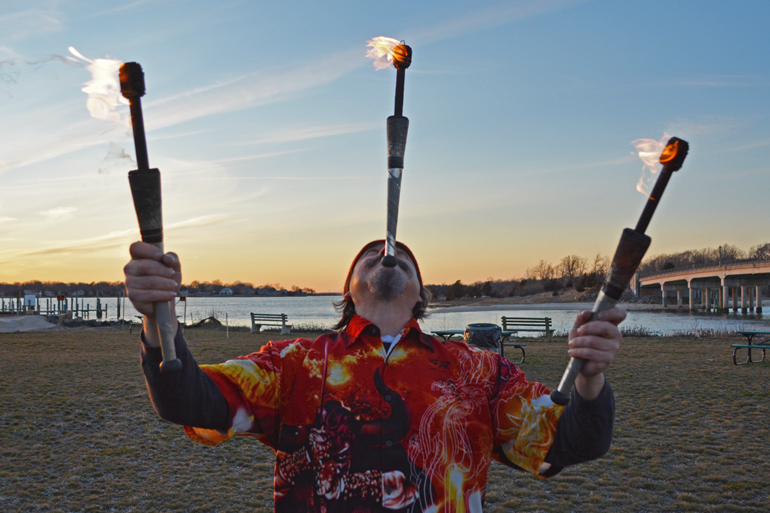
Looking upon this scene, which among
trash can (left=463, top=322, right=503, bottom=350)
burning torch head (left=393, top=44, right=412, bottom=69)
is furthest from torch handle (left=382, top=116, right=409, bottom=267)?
trash can (left=463, top=322, right=503, bottom=350)

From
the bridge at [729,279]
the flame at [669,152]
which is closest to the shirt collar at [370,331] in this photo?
the flame at [669,152]

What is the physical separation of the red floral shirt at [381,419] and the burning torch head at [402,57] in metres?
1.22

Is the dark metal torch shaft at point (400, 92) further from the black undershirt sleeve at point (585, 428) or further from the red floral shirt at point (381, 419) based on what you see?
the black undershirt sleeve at point (585, 428)

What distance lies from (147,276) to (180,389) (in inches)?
19.3

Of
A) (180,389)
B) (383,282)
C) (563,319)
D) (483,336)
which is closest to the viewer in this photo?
(180,389)

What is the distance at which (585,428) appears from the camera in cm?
205

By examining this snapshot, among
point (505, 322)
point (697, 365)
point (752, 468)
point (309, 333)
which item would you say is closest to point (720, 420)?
point (752, 468)

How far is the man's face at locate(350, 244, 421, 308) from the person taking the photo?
265 cm

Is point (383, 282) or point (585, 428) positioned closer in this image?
point (585, 428)

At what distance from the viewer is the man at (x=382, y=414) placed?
207 centimetres

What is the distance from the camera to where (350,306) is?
10.5 feet

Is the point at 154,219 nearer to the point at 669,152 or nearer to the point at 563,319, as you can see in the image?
the point at 669,152

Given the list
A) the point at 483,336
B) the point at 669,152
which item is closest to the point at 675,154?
the point at 669,152

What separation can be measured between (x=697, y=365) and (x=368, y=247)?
53.8ft
